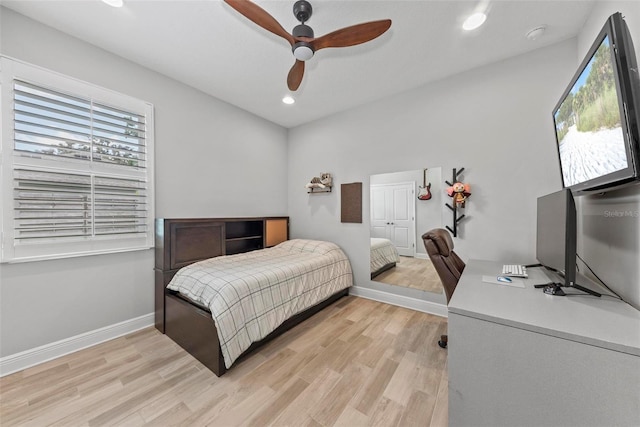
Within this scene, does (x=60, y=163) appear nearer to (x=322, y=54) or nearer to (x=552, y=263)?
(x=322, y=54)

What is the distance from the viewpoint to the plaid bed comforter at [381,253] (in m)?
3.14

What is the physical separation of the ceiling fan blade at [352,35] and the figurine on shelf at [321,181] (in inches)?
80.9

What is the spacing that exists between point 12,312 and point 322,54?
347 cm

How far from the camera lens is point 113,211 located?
2301 millimetres

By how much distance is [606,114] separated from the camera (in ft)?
3.77

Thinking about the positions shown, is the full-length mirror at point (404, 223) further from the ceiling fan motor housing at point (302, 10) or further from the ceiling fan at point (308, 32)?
the ceiling fan motor housing at point (302, 10)

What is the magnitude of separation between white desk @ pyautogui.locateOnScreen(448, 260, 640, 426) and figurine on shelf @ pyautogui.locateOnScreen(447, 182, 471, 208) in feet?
4.75

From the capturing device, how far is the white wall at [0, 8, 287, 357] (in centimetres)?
186

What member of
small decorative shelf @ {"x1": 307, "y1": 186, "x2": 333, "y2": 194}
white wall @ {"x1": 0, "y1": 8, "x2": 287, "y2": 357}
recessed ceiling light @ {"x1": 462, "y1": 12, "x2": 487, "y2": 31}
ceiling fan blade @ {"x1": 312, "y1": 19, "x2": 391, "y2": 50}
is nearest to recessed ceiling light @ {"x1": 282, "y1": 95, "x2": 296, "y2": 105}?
white wall @ {"x1": 0, "y1": 8, "x2": 287, "y2": 357}

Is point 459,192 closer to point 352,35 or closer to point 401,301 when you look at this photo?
point 401,301

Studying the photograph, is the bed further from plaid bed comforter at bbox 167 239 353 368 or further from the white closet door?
plaid bed comforter at bbox 167 239 353 368

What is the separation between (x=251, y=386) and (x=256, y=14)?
2584 millimetres

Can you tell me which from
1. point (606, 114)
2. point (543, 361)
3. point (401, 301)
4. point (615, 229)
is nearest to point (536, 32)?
point (606, 114)

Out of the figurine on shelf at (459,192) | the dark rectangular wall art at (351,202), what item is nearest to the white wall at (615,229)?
the figurine on shelf at (459,192)
